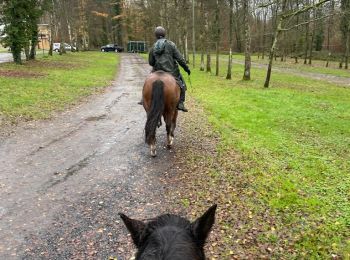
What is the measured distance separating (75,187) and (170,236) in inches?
228

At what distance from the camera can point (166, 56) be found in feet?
33.2

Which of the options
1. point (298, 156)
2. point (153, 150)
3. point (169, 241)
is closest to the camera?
point (169, 241)

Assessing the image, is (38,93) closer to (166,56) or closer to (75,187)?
(166,56)

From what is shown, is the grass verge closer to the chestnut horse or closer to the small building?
the chestnut horse

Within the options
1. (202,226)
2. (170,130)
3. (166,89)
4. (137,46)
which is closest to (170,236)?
(202,226)

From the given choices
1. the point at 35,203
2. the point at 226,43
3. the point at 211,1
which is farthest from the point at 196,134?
the point at 226,43

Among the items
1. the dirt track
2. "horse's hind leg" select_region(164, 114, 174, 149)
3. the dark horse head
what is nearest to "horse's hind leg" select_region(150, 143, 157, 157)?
the dirt track

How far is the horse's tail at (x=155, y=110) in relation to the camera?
29.0 ft

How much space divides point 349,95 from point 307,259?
17.8 metres

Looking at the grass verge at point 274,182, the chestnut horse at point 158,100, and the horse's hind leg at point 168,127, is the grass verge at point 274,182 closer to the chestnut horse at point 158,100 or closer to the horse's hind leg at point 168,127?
the horse's hind leg at point 168,127

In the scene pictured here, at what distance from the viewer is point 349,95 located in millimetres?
20812

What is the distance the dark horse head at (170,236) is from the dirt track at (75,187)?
3256 millimetres

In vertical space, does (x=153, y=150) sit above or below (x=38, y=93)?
below

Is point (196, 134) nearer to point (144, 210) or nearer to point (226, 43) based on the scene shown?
point (144, 210)
